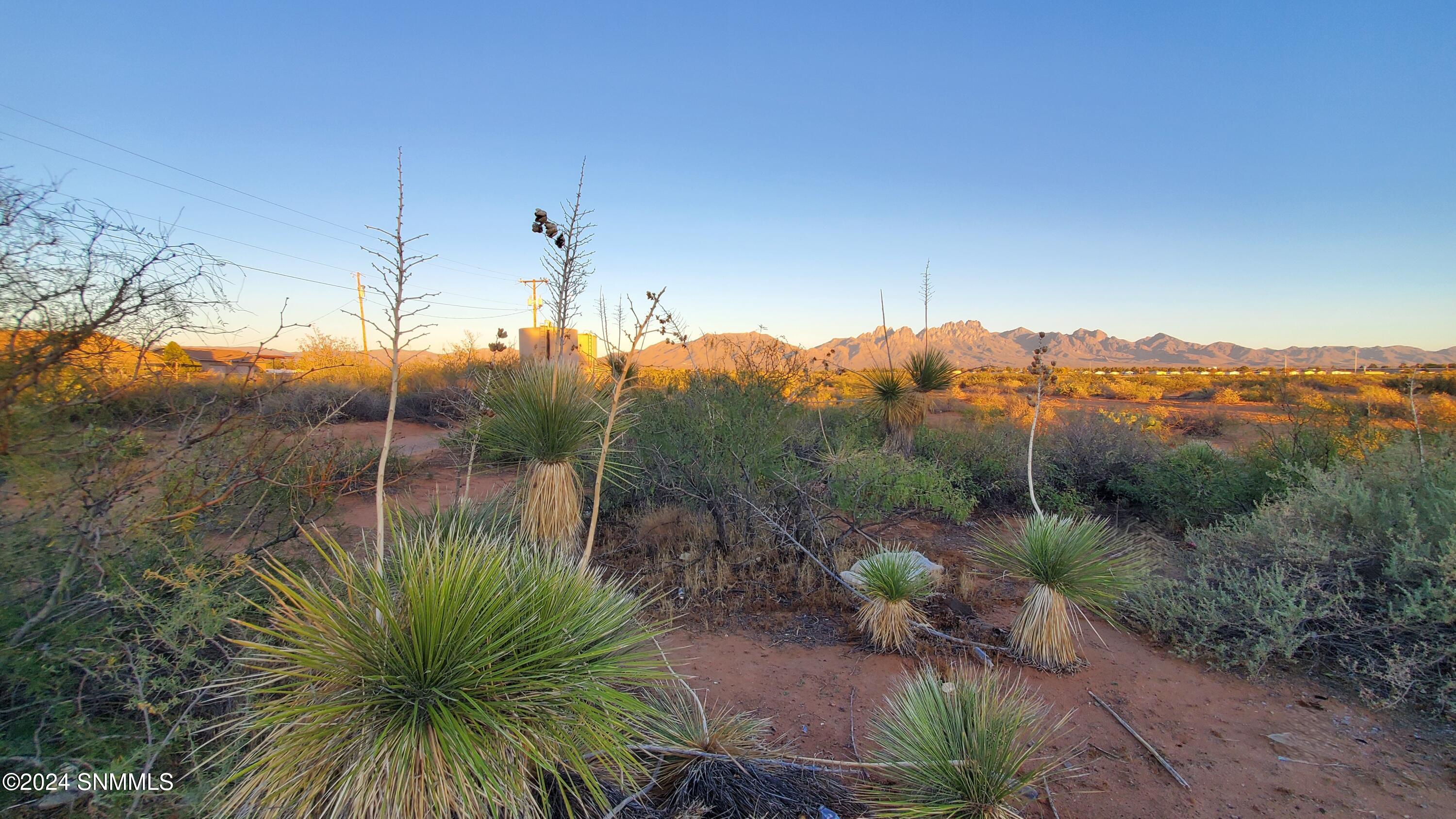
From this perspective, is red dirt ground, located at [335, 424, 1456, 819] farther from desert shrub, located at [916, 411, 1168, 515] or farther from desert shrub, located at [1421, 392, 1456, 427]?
desert shrub, located at [1421, 392, 1456, 427]

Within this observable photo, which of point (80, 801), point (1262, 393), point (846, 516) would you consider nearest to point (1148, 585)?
point (846, 516)

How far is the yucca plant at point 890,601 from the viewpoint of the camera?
511cm

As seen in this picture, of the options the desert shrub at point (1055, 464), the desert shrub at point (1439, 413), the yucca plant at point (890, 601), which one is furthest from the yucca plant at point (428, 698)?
the desert shrub at point (1439, 413)

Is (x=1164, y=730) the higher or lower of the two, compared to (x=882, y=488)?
lower

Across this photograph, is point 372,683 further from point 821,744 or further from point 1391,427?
point 1391,427

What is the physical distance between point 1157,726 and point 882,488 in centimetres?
376

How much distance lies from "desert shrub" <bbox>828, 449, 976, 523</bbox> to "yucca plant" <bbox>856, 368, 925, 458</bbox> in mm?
2412

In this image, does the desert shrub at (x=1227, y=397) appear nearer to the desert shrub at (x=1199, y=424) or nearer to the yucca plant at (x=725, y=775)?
the desert shrub at (x=1199, y=424)

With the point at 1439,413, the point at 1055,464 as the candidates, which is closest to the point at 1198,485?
the point at 1055,464

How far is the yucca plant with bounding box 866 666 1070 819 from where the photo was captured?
2.52 m

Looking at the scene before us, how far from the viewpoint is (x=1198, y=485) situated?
8391mm

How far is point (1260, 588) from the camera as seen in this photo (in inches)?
196

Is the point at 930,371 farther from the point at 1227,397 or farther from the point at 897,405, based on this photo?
the point at 1227,397

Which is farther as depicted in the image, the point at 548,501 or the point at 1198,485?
the point at 1198,485
